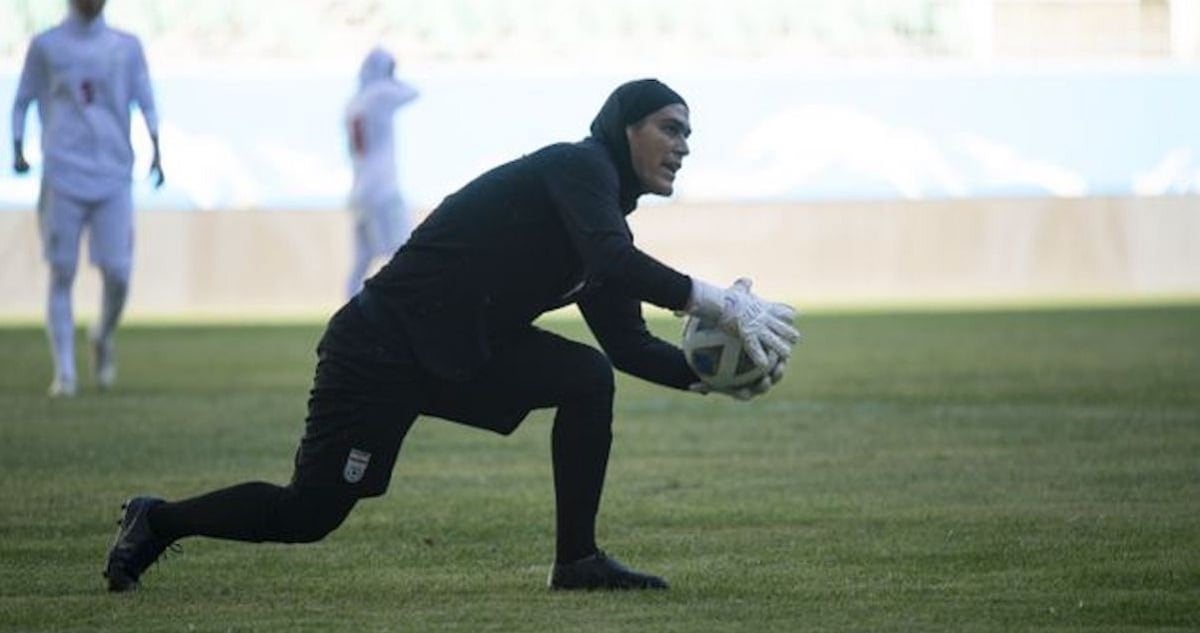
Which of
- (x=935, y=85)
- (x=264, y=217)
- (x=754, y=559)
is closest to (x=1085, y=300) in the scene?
(x=935, y=85)

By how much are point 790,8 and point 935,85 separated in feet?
17.4

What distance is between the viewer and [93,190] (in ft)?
56.9

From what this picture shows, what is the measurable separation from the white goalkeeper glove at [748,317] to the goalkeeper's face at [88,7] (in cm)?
1003

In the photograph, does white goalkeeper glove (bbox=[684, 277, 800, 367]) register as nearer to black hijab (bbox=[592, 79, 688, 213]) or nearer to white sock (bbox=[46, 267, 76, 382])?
black hijab (bbox=[592, 79, 688, 213])

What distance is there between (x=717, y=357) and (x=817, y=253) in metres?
24.4

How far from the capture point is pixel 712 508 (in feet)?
36.0

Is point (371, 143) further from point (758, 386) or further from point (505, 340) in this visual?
point (758, 386)

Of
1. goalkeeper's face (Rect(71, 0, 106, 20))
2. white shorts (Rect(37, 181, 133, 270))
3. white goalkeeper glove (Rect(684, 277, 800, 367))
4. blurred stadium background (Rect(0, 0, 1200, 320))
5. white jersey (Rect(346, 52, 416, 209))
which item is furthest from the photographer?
blurred stadium background (Rect(0, 0, 1200, 320))

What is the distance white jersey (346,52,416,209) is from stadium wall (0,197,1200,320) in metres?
6.64

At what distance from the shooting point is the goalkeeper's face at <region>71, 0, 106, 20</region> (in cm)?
1727

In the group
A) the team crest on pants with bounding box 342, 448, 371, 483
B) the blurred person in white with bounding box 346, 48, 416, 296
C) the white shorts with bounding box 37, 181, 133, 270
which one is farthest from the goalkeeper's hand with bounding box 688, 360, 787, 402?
the blurred person in white with bounding box 346, 48, 416, 296

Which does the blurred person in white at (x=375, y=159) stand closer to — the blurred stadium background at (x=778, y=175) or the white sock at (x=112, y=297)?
the blurred stadium background at (x=778, y=175)

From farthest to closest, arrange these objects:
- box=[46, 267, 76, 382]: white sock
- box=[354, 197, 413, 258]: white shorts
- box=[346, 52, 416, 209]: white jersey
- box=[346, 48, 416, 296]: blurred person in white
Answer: box=[354, 197, 413, 258]: white shorts < box=[346, 52, 416, 209]: white jersey < box=[346, 48, 416, 296]: blurred person in white < box=[46, 267, 76, 382]: white sock

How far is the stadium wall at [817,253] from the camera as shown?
31234 mm
